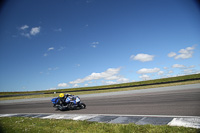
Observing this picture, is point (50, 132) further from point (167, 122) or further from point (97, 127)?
point (167, 122)

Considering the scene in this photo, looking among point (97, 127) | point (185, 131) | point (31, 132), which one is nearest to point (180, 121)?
point (185, 131)

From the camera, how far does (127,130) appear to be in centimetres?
520

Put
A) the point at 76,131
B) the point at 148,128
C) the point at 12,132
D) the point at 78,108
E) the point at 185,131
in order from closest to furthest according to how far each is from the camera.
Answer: the point at 185,131 < the point at 148,128 < the point at 76,131 < the point at 12,132 < the point at 78,108

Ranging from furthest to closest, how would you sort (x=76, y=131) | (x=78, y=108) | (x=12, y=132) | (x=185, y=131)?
1. (x=78, y=108)
2. (x=12, y=132)
3. (x=76, y=131)
4. (x=185, y=131)

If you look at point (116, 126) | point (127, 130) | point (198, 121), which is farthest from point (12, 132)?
point (198, 121)

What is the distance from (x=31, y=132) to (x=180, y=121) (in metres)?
6.21

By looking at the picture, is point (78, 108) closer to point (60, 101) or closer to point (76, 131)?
point (60, 101)

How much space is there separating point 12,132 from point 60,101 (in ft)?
18.5

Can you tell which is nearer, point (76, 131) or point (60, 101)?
point (76, 131)

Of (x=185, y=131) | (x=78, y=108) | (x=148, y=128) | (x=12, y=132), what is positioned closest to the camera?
(x=185, y=131)

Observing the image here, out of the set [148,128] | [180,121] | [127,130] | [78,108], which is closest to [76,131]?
[127,130]

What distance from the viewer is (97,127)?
19.1ft

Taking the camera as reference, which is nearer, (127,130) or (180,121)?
(127,130)

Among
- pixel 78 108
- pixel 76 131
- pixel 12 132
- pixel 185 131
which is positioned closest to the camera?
pixel 185 131
